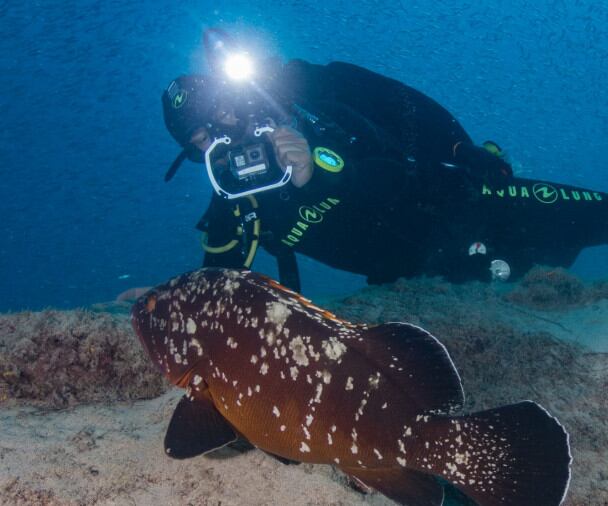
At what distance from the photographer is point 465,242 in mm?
6828

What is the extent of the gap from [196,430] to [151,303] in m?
0.83

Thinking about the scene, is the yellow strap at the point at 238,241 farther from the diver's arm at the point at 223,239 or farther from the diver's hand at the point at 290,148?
the diver's hand at the point at 290,148

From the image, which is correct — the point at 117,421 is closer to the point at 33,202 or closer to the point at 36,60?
the point at 36,60

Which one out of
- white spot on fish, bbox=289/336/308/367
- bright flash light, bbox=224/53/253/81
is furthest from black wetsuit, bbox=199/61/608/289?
white spot on fish, bbox=289/336/308/367

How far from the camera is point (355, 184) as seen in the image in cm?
576

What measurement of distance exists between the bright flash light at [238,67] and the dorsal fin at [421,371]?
482 centimetres

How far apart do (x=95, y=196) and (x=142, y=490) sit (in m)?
96.5

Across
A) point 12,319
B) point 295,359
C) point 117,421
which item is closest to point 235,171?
point 12,319

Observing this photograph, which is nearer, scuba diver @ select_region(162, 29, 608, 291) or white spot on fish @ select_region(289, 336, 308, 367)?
white spot on fish @ select_region(289, 336, 308, 367)

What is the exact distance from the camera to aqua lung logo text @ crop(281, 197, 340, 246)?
6027 millimetres

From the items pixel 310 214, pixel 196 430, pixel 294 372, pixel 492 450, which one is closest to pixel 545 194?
pixel 310 214

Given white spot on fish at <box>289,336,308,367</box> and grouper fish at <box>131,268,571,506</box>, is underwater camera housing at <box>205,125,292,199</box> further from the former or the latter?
white spot on fish at <box>289,336,308,367</box>

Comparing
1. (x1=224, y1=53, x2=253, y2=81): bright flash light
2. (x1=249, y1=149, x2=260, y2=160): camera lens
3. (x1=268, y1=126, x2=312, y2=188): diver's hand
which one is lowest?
(x1=249, y1=149, x2=260, y2=160): camera lens

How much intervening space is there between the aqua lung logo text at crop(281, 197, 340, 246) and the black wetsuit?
0.05ft
